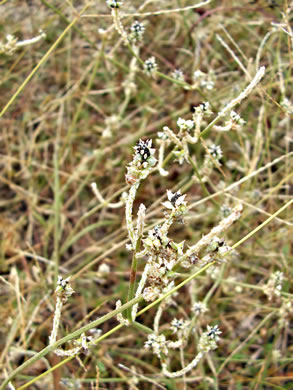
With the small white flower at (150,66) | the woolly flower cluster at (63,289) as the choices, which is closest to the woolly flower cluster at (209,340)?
the woolly flower cluster at (63,289)

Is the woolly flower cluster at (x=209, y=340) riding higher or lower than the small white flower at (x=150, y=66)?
lower

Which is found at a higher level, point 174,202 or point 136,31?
point 136,31

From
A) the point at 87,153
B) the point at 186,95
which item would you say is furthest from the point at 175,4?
the point at 87,153

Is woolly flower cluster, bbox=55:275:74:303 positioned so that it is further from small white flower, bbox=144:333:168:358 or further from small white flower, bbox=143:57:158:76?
small white flower, bbox=143:57:158:76

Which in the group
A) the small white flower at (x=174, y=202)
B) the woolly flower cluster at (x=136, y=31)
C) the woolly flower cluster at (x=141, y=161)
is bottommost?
the small white flower at (x=174, y=202)

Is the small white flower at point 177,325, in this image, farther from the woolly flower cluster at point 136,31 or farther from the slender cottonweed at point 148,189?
the woolly flower cluster at point 136,31

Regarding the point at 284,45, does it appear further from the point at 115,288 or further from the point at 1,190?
the point at 1,190

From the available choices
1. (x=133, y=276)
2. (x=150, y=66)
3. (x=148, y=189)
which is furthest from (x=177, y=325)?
(x=148, y=189)

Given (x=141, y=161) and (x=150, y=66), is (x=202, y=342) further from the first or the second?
(x=150, y=66)

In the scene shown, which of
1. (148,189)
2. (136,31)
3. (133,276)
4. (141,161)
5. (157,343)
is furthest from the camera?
(148,189)
